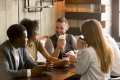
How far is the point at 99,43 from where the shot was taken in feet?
8.16

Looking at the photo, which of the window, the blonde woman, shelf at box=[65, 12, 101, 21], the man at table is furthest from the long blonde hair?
the window

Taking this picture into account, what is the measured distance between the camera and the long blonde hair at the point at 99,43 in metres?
2.48

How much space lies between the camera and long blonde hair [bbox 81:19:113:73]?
97.7 inches

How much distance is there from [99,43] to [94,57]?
0.12 meters

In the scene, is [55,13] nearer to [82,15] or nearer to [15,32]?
[82,15]

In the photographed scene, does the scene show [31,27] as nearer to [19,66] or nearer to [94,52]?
[19,66]

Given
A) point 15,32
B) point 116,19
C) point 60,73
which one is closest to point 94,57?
point 60,73

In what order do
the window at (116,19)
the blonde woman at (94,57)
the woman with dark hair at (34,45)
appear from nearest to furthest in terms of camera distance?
the blonde woman at (94,57) → the woman with dark hair at (34,45) → the window at (116,19)

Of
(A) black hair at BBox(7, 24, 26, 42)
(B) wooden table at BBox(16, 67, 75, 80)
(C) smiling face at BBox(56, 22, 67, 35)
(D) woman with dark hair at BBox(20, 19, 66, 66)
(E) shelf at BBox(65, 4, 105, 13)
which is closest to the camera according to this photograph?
(B) wooden table at BBox(16, 67, 75, 80)

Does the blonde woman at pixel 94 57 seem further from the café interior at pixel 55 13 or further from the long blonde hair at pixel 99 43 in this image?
the café interior at pixel 55 13

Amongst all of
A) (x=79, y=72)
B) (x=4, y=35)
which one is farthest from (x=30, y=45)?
(x=79, y=72)

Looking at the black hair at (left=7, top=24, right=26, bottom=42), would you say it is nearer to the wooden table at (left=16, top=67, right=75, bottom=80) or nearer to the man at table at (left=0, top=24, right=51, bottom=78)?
the man at table at (left=0, top=24, right=51, bottom=78)

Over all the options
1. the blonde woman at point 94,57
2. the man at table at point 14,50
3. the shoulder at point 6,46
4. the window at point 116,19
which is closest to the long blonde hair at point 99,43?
the blonde woman at point 94,57

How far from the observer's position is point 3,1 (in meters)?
3.37
